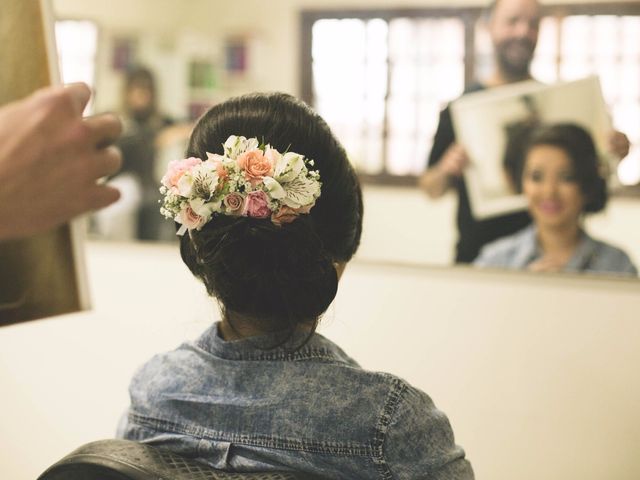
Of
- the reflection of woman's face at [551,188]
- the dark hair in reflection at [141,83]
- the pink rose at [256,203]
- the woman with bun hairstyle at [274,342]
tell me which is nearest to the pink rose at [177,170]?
the woman with bun hairstyle at [274,342]

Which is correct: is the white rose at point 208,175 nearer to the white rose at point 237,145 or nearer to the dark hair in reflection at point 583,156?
the white rose at point 237,145

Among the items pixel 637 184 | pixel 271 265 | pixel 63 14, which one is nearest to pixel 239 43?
pixel 63 14

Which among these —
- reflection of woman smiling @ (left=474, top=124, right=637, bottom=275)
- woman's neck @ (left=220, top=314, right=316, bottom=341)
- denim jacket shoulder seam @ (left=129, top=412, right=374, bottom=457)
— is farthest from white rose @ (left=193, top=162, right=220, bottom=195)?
reflection of woman smiling @ (left=474, top=124, right=637, bottom=275)

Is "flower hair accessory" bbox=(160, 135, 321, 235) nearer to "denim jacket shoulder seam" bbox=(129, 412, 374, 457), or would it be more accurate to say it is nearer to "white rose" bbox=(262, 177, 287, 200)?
"white rose" bbox=(262, 177, 287, 200)

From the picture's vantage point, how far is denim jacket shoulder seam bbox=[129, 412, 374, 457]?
1056 mm

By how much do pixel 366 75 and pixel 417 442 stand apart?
149cm

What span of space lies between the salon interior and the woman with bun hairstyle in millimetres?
1132

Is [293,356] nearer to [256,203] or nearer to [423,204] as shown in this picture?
[256,203]

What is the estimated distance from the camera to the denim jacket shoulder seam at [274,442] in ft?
3.46

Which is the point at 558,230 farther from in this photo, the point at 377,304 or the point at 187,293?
the point at 187,293

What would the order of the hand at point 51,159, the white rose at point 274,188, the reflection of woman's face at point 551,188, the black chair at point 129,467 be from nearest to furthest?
the hand at point 51,159
the black chair at point 129,467
the white rose at point 274,188
the reflection of woman's face at point 551,188

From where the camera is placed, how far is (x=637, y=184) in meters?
2.06

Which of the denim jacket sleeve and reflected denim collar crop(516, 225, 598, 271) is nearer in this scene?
the denim jacket sleeve

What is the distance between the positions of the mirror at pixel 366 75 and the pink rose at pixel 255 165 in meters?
1.26
